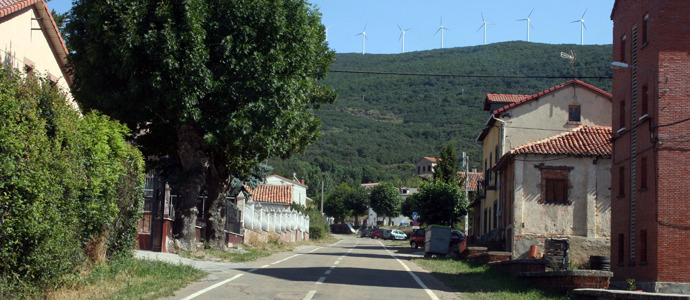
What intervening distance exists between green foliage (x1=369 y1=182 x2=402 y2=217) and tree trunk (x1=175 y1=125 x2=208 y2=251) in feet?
291

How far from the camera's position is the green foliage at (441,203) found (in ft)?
162

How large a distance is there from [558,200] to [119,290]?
2472cm

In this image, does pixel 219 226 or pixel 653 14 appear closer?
pixel 653 14

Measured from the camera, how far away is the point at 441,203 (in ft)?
163

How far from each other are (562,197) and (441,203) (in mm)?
17822

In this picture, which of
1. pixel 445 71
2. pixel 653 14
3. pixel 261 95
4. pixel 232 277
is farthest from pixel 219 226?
pixel 445 71

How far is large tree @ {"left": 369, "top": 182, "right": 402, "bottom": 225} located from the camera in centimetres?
11219

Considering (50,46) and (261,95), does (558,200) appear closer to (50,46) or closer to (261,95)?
(261,95)

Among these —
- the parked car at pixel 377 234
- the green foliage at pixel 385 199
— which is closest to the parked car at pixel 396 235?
the parked car at pixel 377 234

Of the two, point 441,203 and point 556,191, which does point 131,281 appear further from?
point 441,203

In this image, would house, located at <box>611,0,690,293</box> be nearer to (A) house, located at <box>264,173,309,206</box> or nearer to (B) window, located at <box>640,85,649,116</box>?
(B) window, located at <box>640,85,649,116</box>

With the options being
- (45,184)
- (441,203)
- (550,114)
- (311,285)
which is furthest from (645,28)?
(441,203)

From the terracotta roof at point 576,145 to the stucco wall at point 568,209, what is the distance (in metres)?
0.45

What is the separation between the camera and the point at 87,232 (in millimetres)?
13648
